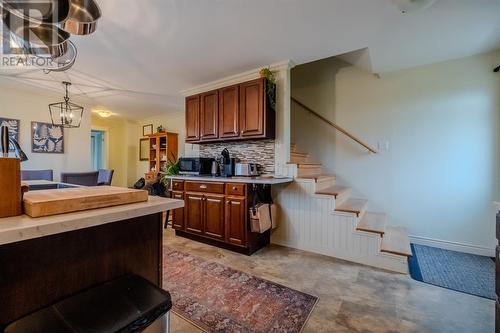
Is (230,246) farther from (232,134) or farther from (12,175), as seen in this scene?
(12,175)

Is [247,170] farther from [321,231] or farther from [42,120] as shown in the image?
[42,120]

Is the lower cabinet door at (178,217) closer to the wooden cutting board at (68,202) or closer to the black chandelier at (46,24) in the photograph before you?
the black chandelier at (46,24)

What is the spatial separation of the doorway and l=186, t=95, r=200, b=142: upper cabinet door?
13.8 feet

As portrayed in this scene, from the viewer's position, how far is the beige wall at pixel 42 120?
4.00 meters

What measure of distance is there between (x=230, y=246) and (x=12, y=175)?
236cm

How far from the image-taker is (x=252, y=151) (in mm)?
3301

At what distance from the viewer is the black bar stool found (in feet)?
2.03

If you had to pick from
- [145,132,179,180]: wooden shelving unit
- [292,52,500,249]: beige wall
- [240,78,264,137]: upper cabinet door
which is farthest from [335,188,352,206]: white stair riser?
[145,132,179,180]: wooden shelving unit

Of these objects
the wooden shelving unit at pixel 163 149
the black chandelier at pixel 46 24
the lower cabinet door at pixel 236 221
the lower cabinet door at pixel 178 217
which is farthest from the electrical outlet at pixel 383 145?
the wooden shelving unit at pixel 163 149

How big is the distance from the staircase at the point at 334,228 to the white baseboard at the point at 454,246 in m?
0.32

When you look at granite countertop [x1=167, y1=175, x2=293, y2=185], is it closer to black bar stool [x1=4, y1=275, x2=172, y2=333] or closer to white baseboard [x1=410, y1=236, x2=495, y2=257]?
black bar stool [x1=4, y1=275, x2=172, y2=333]

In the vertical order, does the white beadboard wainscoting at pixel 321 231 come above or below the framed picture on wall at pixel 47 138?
below

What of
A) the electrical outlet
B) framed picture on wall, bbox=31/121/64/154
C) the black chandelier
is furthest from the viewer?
framed picture on wall, bbox=31/121/64/154

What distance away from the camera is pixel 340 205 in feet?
9.09
